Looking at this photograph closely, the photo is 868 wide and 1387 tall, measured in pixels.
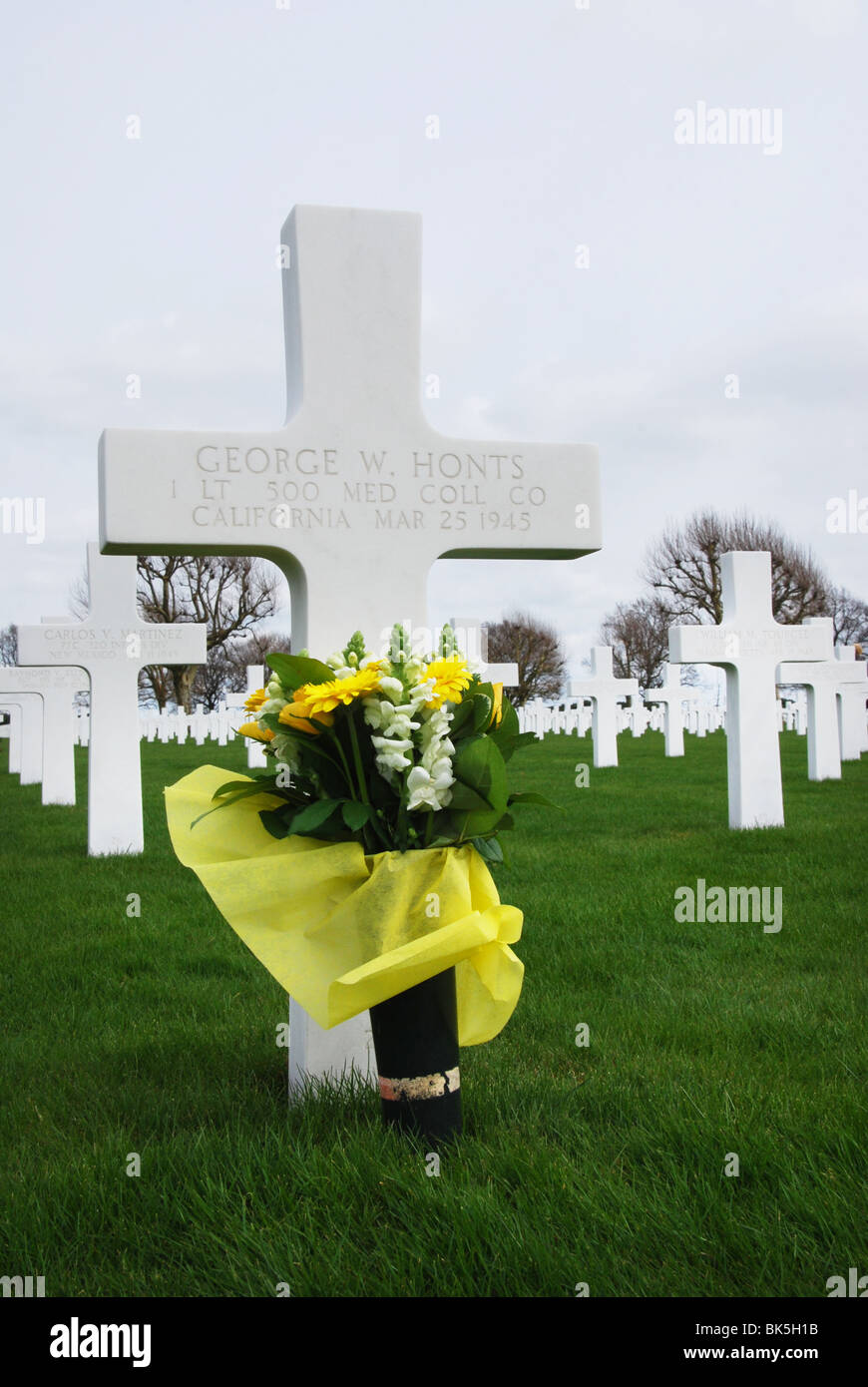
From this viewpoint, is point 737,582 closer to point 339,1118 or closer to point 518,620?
point 339,1118

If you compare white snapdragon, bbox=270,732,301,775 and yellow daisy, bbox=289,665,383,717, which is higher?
yellow daisy, bbox=289,665,383,717

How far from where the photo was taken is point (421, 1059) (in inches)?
121

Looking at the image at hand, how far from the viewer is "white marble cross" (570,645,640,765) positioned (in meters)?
18.6

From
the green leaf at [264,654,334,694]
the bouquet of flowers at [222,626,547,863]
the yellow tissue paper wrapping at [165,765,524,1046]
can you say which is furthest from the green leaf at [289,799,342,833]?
Answer: the green leaf at [264,654,334,694]

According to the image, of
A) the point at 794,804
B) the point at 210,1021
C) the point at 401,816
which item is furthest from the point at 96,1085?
the point at 794,804

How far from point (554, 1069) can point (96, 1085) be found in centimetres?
149

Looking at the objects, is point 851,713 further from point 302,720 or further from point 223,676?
point 223,676

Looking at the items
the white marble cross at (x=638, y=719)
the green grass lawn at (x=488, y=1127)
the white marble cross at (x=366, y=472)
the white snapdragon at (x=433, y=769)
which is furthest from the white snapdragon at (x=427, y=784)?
the white marble cross at (x=638, y=719)

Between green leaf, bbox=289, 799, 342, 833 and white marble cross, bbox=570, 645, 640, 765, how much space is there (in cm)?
1562

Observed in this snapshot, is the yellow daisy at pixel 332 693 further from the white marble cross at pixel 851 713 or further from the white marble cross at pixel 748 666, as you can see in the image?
the white marble cross at pixel 851 713

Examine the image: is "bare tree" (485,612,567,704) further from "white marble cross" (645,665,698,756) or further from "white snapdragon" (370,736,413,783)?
"white snapdragon" (370,736,413,783)

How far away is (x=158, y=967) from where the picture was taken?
5.62 m

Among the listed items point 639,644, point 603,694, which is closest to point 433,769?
point 603,694

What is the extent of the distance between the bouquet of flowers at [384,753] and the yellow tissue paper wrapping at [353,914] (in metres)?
0.08
